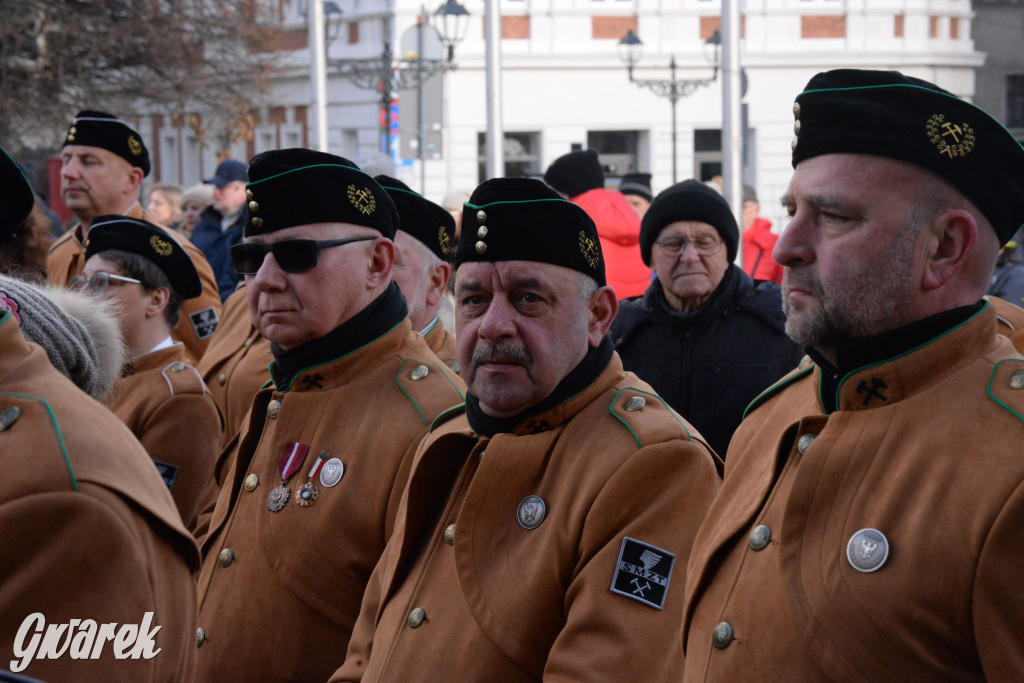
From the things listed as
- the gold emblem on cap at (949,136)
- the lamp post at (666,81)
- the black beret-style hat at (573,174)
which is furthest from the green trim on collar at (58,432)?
the lamp post at (666,81)

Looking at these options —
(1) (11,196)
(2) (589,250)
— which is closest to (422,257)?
(2) (589,250)

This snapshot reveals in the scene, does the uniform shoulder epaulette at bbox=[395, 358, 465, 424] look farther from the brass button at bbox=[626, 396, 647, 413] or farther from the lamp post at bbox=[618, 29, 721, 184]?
the lamp post at bbox=[618, 29, 721, 184]

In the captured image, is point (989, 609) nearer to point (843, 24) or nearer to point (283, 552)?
point (283, 552)

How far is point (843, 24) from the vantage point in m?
25.0

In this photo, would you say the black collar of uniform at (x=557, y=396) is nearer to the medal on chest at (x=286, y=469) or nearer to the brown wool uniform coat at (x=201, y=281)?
the medal on chest at (x=286, y=469)

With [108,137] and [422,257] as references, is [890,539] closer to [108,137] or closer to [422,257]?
[422,257]

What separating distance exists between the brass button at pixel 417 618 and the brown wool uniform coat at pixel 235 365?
185 cm

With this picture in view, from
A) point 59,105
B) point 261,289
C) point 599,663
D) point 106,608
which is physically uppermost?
point 59,105

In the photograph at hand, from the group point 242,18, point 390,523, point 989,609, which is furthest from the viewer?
point 242,18

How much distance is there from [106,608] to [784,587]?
47.1 inches

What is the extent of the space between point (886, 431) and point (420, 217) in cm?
278

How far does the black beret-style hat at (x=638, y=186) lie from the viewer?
9117 millimetres

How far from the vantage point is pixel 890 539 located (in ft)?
7.14

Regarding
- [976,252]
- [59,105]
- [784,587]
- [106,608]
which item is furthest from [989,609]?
[59,105]
